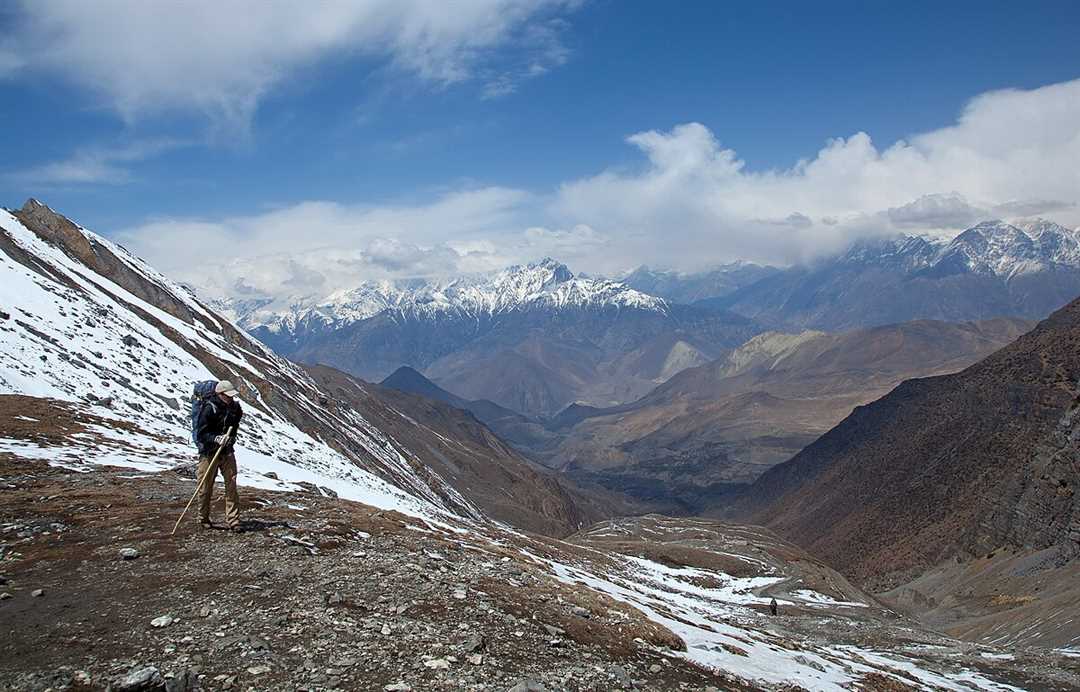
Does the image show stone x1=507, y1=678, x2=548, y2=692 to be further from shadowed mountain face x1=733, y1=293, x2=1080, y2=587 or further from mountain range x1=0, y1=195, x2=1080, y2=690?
shadowed mountain face x1=733, y1=293, x2=1080, y2=587

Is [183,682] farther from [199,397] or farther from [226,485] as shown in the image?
[199,397]

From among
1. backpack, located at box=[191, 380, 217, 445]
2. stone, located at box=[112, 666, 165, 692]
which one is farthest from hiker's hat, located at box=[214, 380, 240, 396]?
stone, located at box=[112, 666, 165, 692]

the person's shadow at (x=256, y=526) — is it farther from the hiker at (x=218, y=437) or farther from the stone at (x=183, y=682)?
the stone at (x=183, y=682)

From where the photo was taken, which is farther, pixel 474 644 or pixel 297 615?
pixel 297 615

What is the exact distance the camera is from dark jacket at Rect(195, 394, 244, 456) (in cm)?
1634

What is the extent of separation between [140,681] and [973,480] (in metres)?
152

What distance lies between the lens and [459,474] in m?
175

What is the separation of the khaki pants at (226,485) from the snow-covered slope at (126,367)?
11.5 m

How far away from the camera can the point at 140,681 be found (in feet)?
28.4

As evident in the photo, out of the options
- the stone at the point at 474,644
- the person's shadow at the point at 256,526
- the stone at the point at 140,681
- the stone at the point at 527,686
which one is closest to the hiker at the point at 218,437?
the person's shadow at the point at 256,526

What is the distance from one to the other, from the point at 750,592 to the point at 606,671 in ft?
213

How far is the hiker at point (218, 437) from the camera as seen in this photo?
16.4 meters

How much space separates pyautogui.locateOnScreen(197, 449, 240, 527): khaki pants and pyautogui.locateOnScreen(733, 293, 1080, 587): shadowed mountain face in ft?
285

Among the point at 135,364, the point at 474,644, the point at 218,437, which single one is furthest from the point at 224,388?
the point at 135,364
